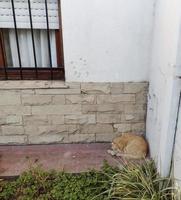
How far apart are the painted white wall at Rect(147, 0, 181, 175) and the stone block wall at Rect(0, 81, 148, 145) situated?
0.91 feet

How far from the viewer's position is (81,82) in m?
2.67

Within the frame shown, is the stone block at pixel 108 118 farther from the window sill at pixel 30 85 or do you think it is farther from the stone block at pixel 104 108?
the window sill at pixel 30 85

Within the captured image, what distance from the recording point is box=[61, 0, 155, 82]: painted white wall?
7.82ft

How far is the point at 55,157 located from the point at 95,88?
82 centimetres

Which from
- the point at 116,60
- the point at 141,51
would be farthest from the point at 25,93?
the point at 141,51

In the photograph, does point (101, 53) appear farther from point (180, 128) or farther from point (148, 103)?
point (180, 128)

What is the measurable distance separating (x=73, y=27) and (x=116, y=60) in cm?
52

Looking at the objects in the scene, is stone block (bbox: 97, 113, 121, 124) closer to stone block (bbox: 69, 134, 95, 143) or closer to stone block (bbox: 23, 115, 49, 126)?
stone block (bbox: 69, 134, 95, 143)

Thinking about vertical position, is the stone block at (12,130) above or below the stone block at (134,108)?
below

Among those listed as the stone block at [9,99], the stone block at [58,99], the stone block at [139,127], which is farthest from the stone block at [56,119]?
the stone block at [139,127]

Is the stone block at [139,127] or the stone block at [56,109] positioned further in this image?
the stone block at [139,127]

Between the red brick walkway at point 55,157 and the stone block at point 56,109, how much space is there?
1.29 feet

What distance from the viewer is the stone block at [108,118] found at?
2.81 metres

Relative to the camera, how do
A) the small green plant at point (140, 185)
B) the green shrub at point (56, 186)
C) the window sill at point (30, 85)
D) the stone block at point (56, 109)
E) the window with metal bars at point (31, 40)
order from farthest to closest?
the stone block at point (56, 109), the window sill at point (30, 85), the window with metal bars at point (31, 40), the green shrub at point (56, 186), the small green plant at point (140, 185)
